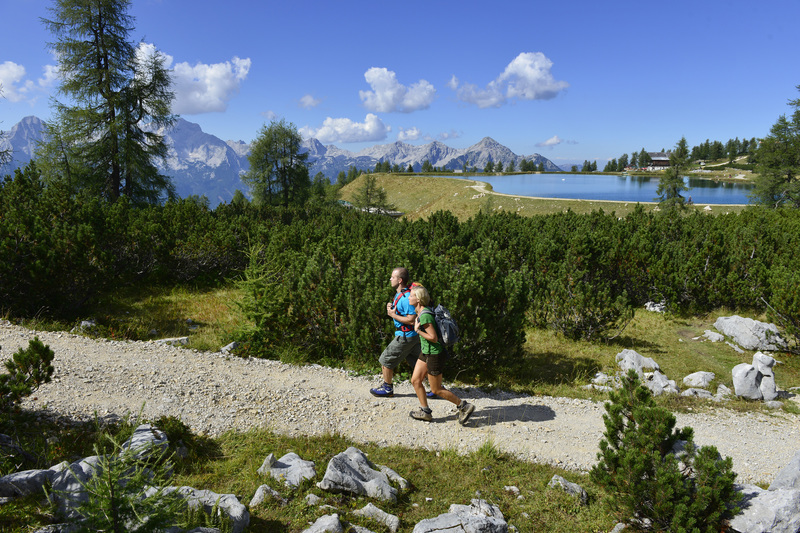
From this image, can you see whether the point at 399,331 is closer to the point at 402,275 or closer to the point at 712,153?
the point at 402,275

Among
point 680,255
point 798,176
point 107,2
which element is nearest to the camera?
point 680,255

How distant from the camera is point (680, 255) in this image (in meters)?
14.3

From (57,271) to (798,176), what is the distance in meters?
66.5

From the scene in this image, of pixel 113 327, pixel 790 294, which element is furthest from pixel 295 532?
pixel 790 294

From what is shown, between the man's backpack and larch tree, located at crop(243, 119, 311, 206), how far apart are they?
4519 centimetres

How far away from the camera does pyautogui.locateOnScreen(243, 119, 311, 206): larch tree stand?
4797 centimetres

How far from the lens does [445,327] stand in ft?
19.4

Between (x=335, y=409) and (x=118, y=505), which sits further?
(x=335, y=409)

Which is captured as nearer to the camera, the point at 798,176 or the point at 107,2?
the point at 107,2

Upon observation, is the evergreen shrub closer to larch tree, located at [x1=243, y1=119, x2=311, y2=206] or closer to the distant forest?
larch tree, located at [x1=243, y1=119, x2=311, y2=206]

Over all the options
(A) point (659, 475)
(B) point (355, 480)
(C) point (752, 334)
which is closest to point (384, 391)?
(B) point (355, 480)

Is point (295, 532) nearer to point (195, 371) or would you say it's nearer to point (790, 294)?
point (195, 371)

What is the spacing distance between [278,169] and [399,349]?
1816 inches

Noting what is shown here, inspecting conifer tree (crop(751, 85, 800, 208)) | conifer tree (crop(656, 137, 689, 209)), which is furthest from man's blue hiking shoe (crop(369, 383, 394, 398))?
conifer tree (crop(751, 85, 800, 208))
